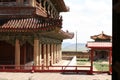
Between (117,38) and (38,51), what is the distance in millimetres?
17347

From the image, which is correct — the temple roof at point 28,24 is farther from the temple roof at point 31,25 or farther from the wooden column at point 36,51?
the wooden column at point 36,51

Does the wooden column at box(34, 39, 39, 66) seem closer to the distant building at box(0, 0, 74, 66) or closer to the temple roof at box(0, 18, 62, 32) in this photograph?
the distant building at box(0, 0, 74, 66)

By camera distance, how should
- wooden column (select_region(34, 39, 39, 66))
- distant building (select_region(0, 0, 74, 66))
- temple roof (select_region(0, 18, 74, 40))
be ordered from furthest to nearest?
wooden column (select_region(34, 39, 39, 66))
distant building (select_region(0, 0, 74, 66))
temple roof (select_region(0, 18, 74, 40))

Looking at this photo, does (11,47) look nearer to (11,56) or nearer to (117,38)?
(11,56)

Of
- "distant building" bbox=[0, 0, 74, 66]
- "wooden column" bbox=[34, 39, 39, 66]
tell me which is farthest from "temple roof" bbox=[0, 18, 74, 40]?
"wooden column" bbox=[34, 39, 39, 66]

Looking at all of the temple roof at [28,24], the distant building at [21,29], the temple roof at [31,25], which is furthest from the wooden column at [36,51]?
the temple roof at [28,24]

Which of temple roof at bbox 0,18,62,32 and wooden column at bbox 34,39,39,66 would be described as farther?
wooden column at bbox 34,39,39,66

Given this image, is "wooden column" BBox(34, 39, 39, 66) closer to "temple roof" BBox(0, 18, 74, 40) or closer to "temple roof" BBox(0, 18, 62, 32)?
"temple roof" BBox(0, 18, 74, 40)

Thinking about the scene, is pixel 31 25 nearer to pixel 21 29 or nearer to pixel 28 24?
pixel 28 24

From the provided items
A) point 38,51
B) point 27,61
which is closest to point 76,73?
point 38,51

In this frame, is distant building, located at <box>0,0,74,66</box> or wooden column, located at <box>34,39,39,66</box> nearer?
distant building, located at <box>0,0,74,66</box>

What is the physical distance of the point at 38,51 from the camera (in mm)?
20938

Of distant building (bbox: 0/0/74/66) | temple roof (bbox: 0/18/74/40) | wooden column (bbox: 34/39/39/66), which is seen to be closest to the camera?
temple roof (bbox: 0/18/74/40)

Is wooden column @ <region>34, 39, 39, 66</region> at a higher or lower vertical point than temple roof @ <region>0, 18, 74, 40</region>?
lower
